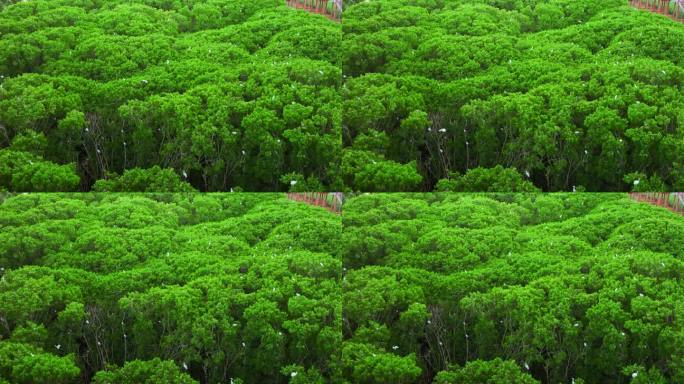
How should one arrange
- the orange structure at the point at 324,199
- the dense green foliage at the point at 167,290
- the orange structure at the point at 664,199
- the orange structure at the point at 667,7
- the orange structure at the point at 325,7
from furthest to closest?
the orange structure at the point at 325,7 < the orange structure at the point at 667,7 < the orange structure at the point at 324,199 < the dense green foliage at the point at 167,290 < the orange structure at the point at 664,199

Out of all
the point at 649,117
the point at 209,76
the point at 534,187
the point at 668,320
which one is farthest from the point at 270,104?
the point at 668,320

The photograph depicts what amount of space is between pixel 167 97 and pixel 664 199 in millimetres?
5107

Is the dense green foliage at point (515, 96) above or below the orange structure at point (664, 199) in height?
above

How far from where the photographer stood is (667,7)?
8930mm

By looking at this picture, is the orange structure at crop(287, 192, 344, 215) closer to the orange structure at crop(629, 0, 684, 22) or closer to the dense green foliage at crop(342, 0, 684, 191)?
the dense green foliage at crop(342, 0, 684, 191)

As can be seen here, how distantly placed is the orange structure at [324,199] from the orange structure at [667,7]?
13.0 feet

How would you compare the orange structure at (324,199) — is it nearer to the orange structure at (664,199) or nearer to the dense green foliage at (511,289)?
the dense green foliage at (511,289)

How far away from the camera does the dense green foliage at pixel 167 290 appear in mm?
8203

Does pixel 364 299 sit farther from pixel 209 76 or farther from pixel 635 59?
pixel 635 59

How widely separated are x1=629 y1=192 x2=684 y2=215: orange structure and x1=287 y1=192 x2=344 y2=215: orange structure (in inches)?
113

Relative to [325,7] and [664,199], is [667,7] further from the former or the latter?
[325,7]

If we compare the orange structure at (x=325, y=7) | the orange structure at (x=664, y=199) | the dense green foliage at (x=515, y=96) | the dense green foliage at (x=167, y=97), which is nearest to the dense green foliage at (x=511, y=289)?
the orange structure at (x=664, y=199)

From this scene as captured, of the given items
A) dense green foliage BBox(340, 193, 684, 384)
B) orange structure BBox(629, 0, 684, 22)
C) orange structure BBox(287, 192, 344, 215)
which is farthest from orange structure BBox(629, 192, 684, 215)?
orange structure BBox(287, 192, 344, 215)

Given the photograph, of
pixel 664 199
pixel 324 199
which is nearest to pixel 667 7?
pixel 664 199
